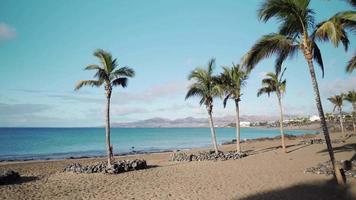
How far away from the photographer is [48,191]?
11719 mm

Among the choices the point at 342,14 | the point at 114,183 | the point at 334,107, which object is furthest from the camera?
the point at 334,107

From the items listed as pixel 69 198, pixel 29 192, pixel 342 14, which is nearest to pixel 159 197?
pixel 69 198

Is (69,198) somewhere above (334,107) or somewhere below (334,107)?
below

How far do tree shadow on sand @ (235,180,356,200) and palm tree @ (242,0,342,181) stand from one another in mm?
701

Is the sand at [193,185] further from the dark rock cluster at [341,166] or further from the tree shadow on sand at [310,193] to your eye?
the dark rock cluster at [341,166]

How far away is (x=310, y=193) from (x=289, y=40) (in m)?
5.92

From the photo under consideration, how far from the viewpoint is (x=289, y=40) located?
443 inches

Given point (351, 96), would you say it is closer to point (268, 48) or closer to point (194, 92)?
point (194, 92)

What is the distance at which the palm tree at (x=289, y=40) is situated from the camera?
10648 millimetres

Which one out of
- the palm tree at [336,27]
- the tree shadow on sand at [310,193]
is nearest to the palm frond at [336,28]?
the palm tree at [336,27]

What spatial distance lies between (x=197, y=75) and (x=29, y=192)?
15.5 m

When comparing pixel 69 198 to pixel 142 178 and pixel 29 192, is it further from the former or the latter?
pixel 142 178

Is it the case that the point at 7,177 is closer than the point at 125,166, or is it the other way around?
the point at 7,177

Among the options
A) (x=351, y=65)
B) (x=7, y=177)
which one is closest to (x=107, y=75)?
(x=7, y=177)
